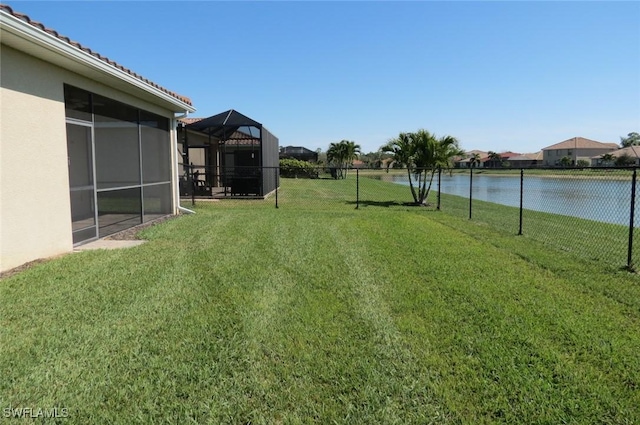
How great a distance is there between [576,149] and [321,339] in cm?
9809

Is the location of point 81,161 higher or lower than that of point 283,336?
higher

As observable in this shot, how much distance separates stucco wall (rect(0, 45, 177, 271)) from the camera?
4.58m

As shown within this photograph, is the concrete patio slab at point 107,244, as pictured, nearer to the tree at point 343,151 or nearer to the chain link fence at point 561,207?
the chain link fence at point 561,207

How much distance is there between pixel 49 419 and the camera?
6.98 ft

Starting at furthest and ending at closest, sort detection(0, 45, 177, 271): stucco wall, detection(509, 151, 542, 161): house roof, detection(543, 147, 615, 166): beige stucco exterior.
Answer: detection(509, 151, 542, 161): house roof → detection(543, 147, 615, 166): beige stucco exterior → detection(0, 45, 177, 271): stucco wall

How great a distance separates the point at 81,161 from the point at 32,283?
421cm

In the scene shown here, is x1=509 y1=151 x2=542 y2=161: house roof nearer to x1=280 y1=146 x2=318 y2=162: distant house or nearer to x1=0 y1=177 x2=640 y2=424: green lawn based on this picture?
x1=280 y1=146 x2=318 y2=162: distant house

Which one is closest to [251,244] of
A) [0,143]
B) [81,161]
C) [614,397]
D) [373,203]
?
[0,143]

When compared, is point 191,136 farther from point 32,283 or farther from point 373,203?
point 32,283

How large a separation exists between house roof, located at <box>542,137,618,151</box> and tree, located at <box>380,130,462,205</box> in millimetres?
86416

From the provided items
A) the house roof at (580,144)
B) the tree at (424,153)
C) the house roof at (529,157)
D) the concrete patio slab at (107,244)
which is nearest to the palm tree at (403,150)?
the tree at (424,153)

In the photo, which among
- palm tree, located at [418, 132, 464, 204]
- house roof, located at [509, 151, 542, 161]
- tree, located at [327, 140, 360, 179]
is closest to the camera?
palm tree, located at [418, 132, 464, 204]

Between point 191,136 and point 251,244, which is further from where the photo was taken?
point 191,136

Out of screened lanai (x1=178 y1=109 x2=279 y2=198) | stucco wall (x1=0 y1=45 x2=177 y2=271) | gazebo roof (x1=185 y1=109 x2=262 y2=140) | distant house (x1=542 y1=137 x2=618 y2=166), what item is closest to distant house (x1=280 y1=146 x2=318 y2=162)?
screened lanai (x1=178 y1=109 x2=279 y2=198)
